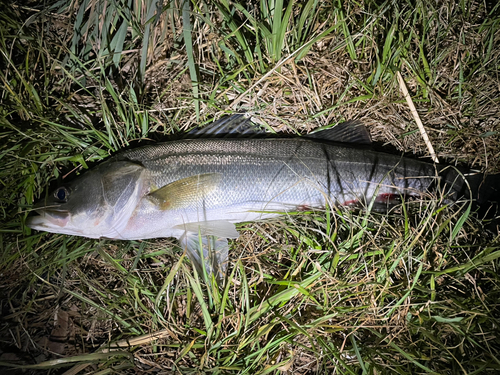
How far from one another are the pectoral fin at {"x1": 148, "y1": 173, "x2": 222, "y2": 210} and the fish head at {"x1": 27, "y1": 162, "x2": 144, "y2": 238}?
20 cm

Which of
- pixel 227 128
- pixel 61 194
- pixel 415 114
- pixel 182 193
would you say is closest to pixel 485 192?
pixel 415 114

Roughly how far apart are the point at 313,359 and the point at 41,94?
3.53 metres

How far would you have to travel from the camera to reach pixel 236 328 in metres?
2.48

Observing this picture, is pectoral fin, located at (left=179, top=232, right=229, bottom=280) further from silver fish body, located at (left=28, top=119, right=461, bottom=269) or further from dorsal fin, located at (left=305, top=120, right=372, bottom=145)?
dorsal fin, located at (left=305, top=120, right=372, bottom=145)

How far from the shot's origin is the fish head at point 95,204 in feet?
8.42

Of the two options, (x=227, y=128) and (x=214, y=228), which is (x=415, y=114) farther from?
(x=214, y=228)

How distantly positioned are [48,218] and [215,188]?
141cm

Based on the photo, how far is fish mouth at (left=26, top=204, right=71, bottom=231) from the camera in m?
2.54

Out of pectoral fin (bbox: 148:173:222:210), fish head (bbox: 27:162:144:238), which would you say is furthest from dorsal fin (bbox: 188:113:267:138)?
fish head (bbox: 27:162:144:238)

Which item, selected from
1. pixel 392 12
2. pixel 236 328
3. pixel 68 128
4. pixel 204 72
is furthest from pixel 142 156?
pixel 392 12

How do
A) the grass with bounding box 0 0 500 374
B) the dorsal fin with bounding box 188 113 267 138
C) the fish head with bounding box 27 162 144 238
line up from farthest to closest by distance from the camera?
the dorsal fin with bounding box 188 113 267 138, the fish head with bounding box 27 162 144 238, the grass with bounding box 0 0 500 374

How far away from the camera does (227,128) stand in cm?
291

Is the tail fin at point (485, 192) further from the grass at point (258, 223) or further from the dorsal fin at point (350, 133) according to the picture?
the dorsal fin at point (350, 133)

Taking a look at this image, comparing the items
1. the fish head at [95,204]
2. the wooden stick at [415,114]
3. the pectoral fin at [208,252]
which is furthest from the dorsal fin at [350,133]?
the fish head at [95,204]
